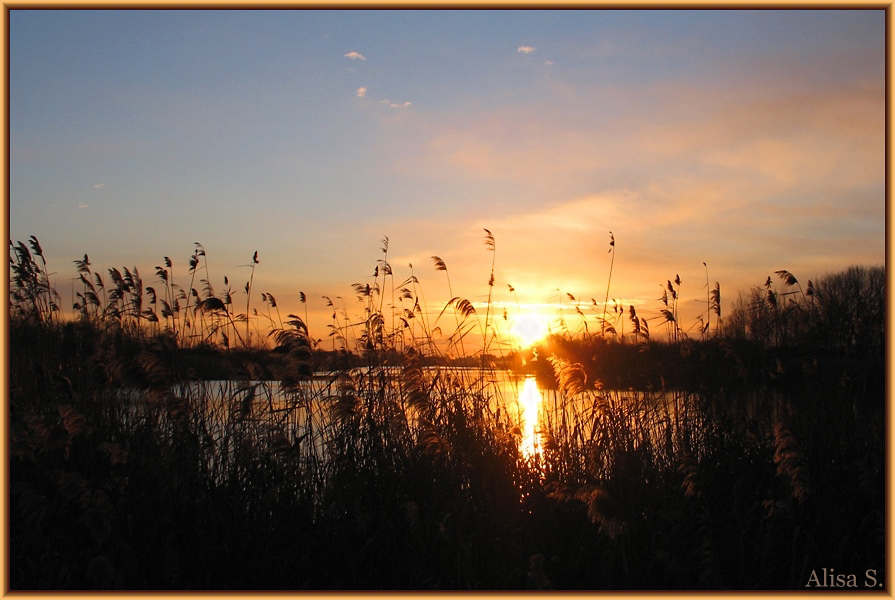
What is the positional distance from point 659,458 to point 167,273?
5965 mm

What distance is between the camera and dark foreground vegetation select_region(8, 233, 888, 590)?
173 inches

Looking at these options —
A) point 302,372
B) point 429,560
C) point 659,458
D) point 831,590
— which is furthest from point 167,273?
point 831,590

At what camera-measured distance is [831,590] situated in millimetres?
4305

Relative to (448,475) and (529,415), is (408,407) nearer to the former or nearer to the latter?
(448,475)

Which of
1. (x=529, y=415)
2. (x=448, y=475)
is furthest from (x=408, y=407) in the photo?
(x=529, y=415)

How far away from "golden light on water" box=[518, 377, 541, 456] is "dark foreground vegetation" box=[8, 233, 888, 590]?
0.55ft

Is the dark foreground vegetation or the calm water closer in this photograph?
the dark foreground vegetation

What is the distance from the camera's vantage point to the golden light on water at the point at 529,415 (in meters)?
5.91

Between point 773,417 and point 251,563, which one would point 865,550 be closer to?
point 773,417

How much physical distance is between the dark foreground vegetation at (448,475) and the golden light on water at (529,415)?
169 mm

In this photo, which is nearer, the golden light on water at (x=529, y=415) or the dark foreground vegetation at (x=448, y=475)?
the dark foreground vegetation at (x=448, y=475)

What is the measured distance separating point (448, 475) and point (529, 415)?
91.0 inches

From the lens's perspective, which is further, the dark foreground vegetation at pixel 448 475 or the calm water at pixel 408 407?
the calm water at pixel 408 407

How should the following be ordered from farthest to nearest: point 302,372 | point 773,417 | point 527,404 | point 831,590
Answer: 1. point 527,404
2. point 773,417
3. point 302,372
4. point 831,590
